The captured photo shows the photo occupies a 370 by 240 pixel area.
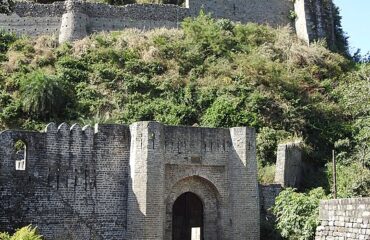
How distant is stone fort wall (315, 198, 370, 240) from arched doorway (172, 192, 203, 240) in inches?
393

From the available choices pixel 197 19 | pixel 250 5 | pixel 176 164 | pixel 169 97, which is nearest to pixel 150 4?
pixel 197 19

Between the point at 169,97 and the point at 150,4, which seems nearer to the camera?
the point at 169,97

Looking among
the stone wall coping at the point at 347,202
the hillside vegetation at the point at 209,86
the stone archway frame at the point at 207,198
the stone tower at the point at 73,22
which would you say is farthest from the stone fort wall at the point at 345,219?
the stone tower at the point at 73,22

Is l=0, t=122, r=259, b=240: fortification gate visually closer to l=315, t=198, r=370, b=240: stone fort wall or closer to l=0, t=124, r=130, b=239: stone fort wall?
l=0, t=124, r=130, b=239: stone fort wall

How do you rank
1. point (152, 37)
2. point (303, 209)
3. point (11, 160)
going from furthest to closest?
point (152, 37), point (303, 209), point (11, 160)

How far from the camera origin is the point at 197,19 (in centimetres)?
4147

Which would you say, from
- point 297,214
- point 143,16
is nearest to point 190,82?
point 143,16

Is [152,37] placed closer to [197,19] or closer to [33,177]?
[197,19]

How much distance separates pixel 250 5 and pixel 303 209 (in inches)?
1038

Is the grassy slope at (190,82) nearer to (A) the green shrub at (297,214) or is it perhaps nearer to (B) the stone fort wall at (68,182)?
(A) the green shrub at (297,214)

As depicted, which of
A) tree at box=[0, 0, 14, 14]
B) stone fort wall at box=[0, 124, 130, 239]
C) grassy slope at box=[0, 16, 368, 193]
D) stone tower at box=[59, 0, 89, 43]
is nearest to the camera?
tree at box=[0, 0, 14, 14]

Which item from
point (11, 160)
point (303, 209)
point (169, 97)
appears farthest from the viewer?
point (169, 97)

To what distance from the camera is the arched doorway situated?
22359mm

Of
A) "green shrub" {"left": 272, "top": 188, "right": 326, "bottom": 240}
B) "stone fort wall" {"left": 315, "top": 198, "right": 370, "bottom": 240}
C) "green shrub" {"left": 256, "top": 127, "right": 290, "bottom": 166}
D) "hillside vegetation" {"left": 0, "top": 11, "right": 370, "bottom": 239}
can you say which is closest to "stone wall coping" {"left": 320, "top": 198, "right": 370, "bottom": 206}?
"stone fort wall" {"left": 315, "top": 198, "right": 370, "bottom": 240}
